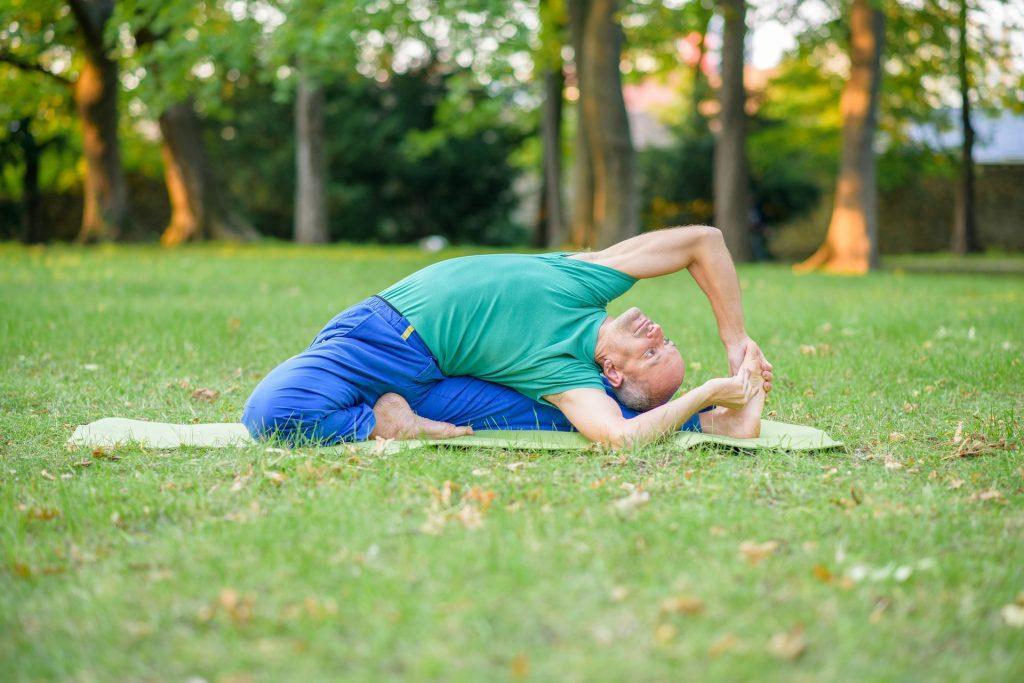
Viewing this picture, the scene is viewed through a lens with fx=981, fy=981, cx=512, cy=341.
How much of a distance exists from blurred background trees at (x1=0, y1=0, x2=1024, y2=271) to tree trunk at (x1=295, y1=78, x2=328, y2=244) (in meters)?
0.05

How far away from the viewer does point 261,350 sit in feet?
23.9

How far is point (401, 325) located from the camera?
4.56 m

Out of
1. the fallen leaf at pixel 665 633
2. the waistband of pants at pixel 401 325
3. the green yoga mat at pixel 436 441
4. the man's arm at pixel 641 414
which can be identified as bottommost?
the fallen leaf at pixel 665 633

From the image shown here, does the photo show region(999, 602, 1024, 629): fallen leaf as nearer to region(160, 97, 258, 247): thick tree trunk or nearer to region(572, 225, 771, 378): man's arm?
region(572, 225, 771, 378): man's arm

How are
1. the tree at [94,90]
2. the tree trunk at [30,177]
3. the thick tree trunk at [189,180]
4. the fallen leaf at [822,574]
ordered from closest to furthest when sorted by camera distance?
the fallen leaf at [822,574] → the tree at [94,90] → the tree trunk at [30,177] → the thick tree trunk at [189,180]

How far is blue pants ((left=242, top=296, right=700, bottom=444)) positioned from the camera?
14.3 feet

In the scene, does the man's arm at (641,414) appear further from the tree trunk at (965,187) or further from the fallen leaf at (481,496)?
the tree trunk at (965,187)

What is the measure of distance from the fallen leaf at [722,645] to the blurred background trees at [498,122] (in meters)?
11.1

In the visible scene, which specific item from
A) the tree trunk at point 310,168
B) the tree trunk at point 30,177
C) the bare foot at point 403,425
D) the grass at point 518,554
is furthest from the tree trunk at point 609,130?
the tree trunk at point 30,177

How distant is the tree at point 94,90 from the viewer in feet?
64.4

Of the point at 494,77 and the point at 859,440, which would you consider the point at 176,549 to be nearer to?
the point at 859,440

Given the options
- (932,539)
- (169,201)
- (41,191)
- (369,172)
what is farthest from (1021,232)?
A: (932,539)

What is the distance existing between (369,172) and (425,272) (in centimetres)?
2421

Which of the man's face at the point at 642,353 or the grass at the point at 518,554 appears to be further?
the man's face at the point at 642,353
